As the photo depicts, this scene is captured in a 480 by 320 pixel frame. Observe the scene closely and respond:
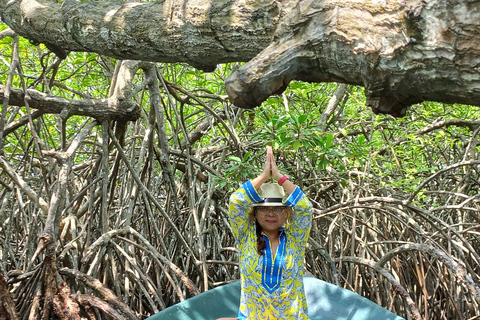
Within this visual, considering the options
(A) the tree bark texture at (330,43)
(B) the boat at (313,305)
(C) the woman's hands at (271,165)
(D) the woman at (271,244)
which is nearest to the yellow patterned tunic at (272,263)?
(D) the woman at (271,244)

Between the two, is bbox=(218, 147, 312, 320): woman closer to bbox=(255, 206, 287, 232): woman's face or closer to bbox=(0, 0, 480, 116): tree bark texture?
bbox=(255, 206, 287, 232): woman's face

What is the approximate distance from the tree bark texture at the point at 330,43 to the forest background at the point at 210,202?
41.8 inches

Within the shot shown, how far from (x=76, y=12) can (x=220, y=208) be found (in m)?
2.61

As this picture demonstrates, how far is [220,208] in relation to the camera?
157 inches

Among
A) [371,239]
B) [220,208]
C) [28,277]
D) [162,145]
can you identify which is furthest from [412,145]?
[28,277]

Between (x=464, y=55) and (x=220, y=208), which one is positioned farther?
(x=220, y=208)

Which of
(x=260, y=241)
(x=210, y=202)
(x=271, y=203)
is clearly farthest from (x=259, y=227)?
(x=210, y=202)

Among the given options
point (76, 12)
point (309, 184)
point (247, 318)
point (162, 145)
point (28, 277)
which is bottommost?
point (247, 318)

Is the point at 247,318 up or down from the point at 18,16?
down

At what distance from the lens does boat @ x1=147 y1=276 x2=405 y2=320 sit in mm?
2604

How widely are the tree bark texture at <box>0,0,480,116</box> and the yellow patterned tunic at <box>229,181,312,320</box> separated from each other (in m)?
1.13

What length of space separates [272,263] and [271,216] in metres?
0.21

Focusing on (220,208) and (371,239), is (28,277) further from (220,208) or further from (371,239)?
(371,239)

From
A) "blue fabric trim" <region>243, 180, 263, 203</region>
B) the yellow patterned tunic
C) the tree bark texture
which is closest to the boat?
the yellow patterned tunic
